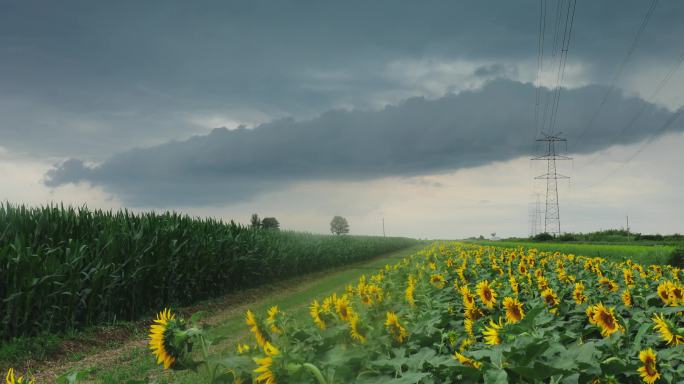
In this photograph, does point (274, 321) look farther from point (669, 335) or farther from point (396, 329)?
point (669, 335)

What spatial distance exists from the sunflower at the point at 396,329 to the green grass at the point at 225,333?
73 cm

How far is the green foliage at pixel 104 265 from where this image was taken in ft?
29.7

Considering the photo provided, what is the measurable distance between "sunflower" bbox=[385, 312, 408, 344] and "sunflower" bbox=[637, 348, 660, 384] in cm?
104

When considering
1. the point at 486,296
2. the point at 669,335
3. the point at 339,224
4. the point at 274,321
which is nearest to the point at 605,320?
the point at 669,335

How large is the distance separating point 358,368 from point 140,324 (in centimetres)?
1038

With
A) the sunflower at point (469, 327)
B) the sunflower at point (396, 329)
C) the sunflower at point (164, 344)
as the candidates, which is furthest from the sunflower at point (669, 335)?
the sunflower at point (164, 344)

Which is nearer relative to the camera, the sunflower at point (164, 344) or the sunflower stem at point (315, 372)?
the sunflower stem at point (315, 372)

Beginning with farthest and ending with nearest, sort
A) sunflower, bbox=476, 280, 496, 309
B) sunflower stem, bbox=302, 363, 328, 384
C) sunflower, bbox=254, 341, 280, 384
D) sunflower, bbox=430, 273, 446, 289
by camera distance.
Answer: sunflower, bbox=430, 273, 446, 289
sunflower, bbox=476, 280, 496, 309
sunflower, bbox=254, 341, 280, 384
sunflower stem, bbox=302, 363, 328, 384

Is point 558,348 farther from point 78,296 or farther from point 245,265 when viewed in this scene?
point 245,265

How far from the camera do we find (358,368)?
2029 millimetres

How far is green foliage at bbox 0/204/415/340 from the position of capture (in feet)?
29.7

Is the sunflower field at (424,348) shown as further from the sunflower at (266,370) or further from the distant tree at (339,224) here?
the distant tree at (339,224)

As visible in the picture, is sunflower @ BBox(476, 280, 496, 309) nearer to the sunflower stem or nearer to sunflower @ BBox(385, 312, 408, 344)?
sunflower @ BBox(385, 312, 408, 344)

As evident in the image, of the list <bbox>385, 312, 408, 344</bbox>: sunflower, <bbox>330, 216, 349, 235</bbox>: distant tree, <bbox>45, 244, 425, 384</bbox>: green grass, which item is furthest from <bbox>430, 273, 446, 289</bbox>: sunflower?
<bbox>330, 216, 349, 235</bbox>: distant tree
